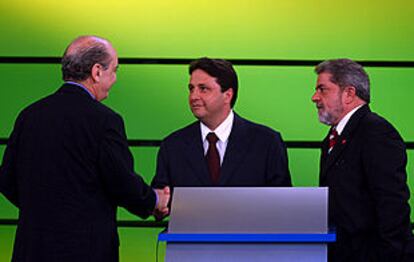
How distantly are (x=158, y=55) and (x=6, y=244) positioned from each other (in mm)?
1330

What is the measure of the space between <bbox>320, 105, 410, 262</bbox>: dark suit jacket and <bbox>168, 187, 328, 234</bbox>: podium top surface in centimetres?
56

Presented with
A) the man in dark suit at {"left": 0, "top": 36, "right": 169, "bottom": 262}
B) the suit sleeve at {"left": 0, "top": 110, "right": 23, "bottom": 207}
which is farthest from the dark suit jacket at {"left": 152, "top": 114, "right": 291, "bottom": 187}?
the suit sleeve at {"left": 0, "top": 110, "right": 23, "bottom": 207}

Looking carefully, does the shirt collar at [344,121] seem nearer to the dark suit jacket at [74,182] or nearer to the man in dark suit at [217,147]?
the man in dark suit at [217,147]

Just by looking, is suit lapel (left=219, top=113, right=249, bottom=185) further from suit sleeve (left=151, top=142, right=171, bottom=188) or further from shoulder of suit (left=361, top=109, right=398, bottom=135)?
shoulder of suit (left=361, top=109, right=398, bottom=135)

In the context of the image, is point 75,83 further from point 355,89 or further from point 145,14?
point 145,14

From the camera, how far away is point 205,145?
4.49 metres

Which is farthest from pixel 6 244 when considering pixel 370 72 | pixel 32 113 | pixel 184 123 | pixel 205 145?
pixel 370 72

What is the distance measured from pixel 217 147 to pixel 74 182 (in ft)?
3.43

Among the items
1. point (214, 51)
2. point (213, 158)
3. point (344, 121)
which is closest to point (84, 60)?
point (213, 158)

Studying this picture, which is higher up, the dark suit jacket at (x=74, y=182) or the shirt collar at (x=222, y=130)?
the shirt collar at (x=222, y=130)

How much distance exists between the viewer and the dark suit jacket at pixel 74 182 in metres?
3.59

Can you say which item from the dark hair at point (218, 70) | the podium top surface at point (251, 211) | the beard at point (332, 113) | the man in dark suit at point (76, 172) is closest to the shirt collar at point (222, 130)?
the dark hair at point (218, 70)

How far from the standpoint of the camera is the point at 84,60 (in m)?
3.69

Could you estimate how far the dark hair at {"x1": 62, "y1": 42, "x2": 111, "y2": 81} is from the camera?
3686 mm
